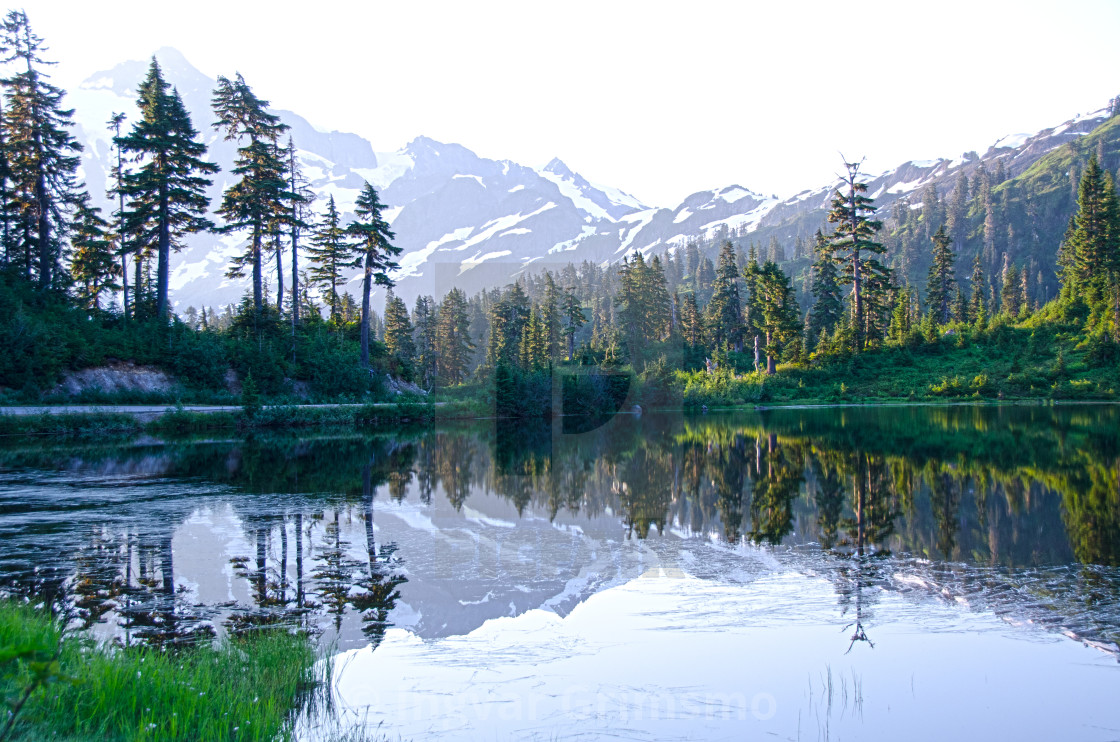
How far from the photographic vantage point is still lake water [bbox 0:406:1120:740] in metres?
5.47

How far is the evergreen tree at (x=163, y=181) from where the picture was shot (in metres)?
36.7

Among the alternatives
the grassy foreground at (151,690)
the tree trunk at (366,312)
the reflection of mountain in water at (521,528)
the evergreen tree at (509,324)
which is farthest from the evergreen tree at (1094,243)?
the grassy foreground at (151,690)

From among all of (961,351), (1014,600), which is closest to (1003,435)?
(1014,600)

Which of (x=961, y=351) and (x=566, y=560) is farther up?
(x=961, y=351)

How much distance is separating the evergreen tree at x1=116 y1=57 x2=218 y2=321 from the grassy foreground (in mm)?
36191

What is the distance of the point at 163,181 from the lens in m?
36.7

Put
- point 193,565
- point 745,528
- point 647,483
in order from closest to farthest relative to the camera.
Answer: point 193,565 < point 745,528 < point 647,483

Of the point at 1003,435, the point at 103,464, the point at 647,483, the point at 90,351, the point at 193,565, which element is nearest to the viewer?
the point at 193,565

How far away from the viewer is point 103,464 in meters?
20.0

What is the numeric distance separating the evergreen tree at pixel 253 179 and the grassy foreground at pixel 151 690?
38.5 metres

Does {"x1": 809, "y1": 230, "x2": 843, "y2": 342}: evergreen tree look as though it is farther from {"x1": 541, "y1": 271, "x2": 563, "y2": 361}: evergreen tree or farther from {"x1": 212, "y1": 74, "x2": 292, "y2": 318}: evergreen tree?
{"x1": 212, "y1": 74, "x2": 292, "y2": 318}: evergreen tree

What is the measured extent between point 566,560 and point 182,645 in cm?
510

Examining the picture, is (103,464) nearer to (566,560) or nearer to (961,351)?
(566,560)

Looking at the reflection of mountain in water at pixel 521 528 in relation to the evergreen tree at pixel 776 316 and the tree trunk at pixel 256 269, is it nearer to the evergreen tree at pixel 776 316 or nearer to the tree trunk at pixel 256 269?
the tree trunk at pixel 256 269
